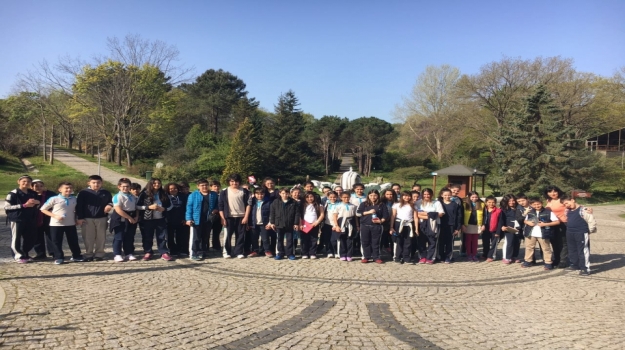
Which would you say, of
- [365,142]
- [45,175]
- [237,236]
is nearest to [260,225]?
[237,236]

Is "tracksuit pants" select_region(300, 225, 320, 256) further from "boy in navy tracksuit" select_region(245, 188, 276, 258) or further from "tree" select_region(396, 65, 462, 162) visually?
"tree" select_region(396, 65, 462, 162)

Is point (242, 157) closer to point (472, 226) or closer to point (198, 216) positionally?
point (198, 216)

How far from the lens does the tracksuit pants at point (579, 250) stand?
26.5 ft

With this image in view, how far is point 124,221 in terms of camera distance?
8094 millimetres

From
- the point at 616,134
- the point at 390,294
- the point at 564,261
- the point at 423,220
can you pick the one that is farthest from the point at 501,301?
the point at 616,134

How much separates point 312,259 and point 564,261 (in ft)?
16.7

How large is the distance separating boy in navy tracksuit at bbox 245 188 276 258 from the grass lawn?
14.5 meters

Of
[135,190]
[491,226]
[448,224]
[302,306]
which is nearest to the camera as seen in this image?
[302,306]

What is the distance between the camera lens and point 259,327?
4.91m

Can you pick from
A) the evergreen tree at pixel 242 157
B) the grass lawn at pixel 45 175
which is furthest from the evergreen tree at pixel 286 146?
the grass lawn at pixel 45 175

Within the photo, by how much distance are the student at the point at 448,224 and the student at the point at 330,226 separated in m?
2.22

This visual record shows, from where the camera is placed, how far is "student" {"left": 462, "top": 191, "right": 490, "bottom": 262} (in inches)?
366

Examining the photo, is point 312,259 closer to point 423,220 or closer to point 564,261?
point 423,220

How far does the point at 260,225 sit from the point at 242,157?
2377cm
